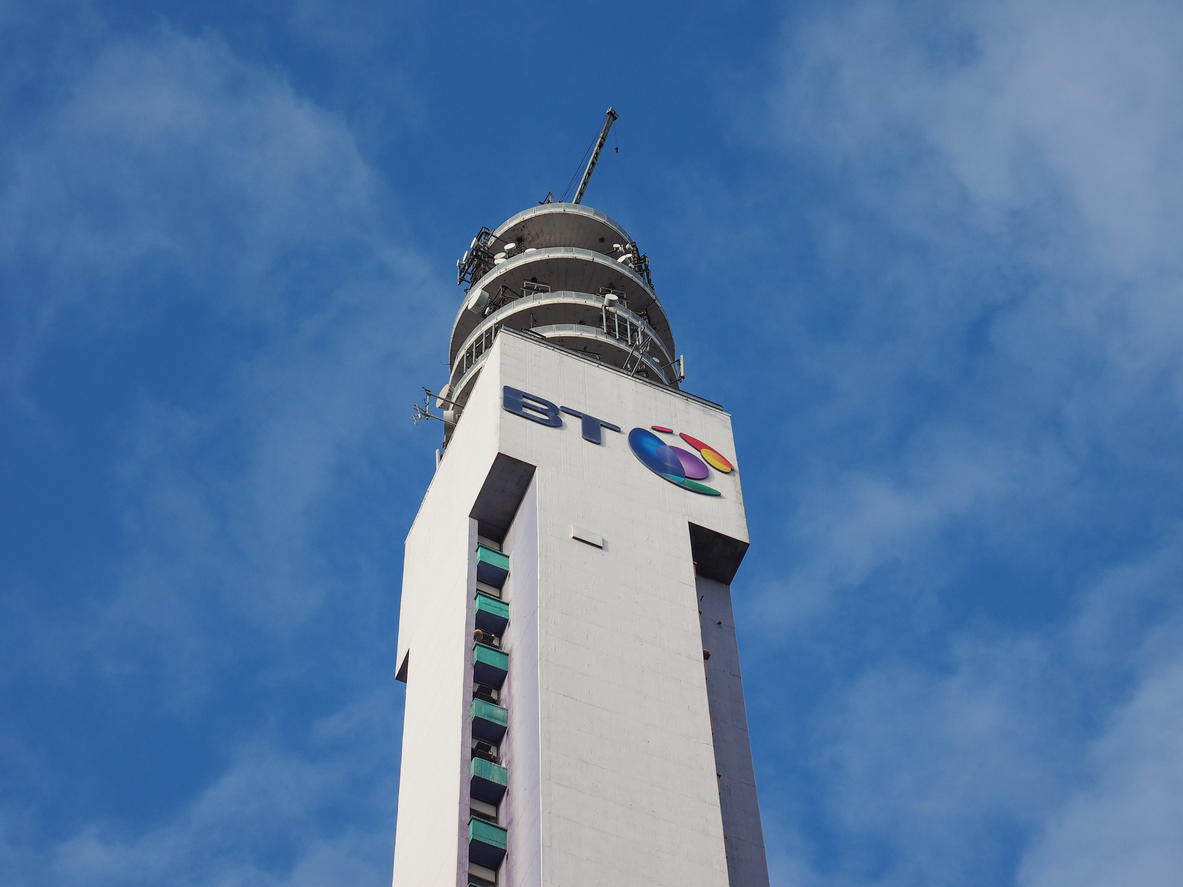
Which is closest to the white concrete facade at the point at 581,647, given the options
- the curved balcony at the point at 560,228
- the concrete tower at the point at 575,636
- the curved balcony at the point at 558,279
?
the concrete tower at the point at 575,636

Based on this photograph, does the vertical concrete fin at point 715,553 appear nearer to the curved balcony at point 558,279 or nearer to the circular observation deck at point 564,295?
the circular observation deck at point 564,295

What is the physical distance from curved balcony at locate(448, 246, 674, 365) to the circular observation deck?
2.4 inches

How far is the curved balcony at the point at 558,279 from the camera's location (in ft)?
302

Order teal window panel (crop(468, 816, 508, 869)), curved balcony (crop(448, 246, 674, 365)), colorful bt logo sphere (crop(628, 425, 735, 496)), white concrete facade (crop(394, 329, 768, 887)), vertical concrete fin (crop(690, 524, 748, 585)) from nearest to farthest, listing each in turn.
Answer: white concrete facade (crop(394, 329, 768, 887)), teal window panel (crop(468, 816, 508, 869)), vertical concrete fin (crop(690, 524, 748, 585)), colorful bt logo sphere (crop(628, 425, 735, 496)), curved balcony (crop(448, 246, 674, 365))

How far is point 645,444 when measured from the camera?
74.6 meters

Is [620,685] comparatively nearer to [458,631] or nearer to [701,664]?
[701,664]

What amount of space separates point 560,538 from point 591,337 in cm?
2091

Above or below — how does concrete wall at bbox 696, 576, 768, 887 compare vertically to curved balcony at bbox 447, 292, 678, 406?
below

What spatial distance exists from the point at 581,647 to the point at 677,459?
15258 millimetres

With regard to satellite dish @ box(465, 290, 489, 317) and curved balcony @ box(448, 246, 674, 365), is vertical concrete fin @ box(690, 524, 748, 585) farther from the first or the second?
satellite dish @ box(465, 290, 489, 317)

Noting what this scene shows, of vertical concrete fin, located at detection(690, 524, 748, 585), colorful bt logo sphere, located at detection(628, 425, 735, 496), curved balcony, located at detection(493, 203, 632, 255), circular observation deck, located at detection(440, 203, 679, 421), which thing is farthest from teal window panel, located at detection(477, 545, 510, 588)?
curved balcony, located at detection(493, 203, 632, 255)

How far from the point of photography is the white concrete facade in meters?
56.3

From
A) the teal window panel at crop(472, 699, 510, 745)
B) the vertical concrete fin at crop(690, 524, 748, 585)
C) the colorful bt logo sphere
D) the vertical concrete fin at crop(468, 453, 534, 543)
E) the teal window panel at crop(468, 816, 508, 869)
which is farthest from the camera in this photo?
the colorful bt logo sphere

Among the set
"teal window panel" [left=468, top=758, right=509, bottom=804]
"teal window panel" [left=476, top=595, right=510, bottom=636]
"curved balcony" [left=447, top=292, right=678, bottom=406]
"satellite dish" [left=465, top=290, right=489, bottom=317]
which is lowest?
"teal window panel" [left=468, top=758, right=509, bottom=804]
